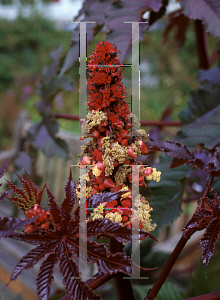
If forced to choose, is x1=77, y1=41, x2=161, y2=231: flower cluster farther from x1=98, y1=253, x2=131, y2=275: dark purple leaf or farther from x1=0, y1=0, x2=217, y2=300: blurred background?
x1=0, y1=0, x2=217, y2=300: blurred background

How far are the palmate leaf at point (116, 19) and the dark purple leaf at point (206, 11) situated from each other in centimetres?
4

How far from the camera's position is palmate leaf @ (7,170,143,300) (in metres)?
0.19

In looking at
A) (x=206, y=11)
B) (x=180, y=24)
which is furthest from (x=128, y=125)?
(x=180, y=24)

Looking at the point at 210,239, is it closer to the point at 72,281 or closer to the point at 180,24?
the point at 72,281

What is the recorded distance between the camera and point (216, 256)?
59 cm

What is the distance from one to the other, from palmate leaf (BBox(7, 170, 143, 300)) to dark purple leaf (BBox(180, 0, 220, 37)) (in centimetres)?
28

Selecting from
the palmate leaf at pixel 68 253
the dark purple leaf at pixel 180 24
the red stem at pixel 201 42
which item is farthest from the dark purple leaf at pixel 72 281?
the dark purple leaf at pixel 180 24

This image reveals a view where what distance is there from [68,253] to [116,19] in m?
0.30

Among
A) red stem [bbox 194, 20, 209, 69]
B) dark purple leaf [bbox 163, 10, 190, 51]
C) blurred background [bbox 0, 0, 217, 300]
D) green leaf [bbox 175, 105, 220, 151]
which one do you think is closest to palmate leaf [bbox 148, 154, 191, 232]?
green leaf [bbox 175, 105, 220, 151]

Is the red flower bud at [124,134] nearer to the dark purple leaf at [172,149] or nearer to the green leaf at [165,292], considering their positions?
the dark purple leaf at [172,149]

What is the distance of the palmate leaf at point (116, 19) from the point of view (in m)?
0.32

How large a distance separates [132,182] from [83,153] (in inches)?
2.0

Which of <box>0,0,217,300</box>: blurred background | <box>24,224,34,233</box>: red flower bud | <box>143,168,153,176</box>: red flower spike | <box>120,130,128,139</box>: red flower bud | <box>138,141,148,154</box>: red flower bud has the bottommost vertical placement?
<box>24,224,34,233</box>: red flower bud

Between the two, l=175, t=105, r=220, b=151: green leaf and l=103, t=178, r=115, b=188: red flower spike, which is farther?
l=175, t=105, r=220, b=151: green leaf
